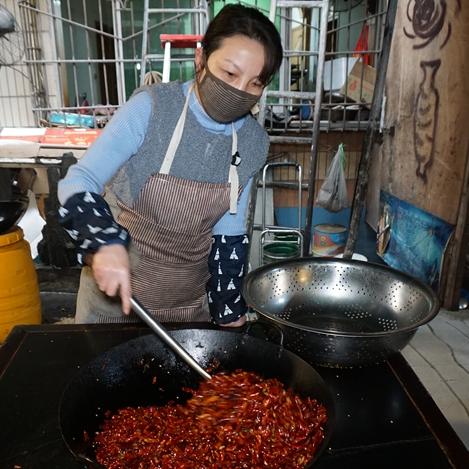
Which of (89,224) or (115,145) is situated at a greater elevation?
(115,145)

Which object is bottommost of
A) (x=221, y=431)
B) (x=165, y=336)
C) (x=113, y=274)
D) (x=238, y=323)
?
(x=238, y=323)

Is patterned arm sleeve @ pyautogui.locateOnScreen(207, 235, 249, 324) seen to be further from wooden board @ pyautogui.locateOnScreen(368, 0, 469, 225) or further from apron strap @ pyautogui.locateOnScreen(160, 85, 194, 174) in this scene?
wooden board @ pyautogui.locateOnScreen(368, 0, 469, 225)

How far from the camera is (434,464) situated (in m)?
1.06

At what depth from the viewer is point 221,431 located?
3.68 ft

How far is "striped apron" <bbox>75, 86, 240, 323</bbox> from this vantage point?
1.75 meters

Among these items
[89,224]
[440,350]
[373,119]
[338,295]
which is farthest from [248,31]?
[440,350]

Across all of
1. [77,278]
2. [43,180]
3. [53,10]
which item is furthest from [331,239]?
[53,10]

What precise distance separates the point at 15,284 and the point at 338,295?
2.53 metres

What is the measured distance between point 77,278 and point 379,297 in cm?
341

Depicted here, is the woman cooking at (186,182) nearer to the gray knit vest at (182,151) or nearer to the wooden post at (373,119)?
the gray knit vest at (182,151)

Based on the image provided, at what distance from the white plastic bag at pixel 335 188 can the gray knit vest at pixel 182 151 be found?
2.99 metres

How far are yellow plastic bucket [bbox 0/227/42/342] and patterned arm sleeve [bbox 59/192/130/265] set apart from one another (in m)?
2.17

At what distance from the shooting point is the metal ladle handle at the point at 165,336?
1.21 m

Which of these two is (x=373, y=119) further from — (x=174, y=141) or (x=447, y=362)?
(x=447, y=362)
